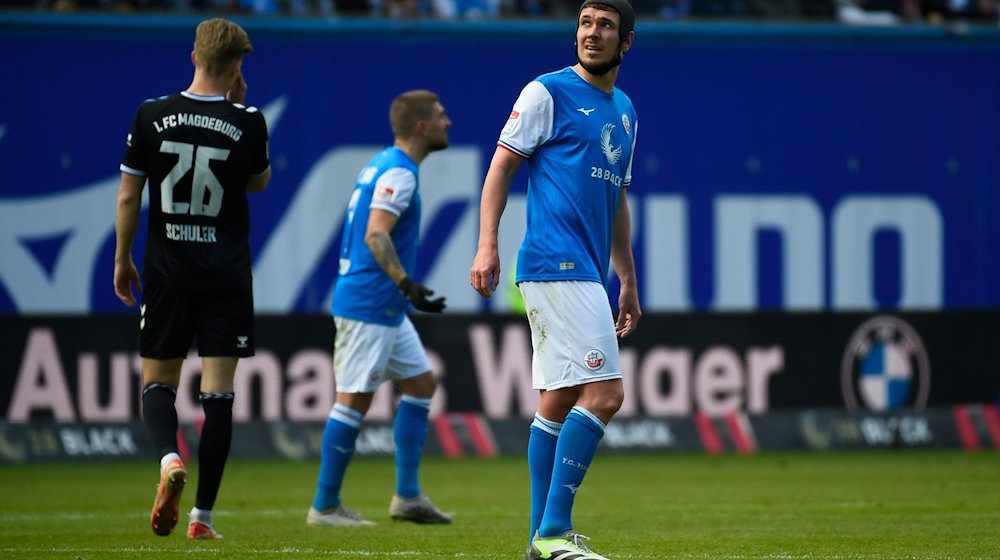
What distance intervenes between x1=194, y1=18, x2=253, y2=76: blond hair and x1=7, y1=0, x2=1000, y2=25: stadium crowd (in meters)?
8.24

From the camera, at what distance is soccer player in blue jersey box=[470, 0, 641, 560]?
6.61 m

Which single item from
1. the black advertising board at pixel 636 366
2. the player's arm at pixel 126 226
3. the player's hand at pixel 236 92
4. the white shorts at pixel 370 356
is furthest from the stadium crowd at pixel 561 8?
the player's arm at pixel 126 226

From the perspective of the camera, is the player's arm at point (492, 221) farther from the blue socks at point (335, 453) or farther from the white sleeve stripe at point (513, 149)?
the blue socks at point (335, 453)

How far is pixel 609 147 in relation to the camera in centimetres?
685

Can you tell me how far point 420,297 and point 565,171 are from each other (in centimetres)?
220

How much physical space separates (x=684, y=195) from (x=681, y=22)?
1.78m

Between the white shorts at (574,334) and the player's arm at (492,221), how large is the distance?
27cm

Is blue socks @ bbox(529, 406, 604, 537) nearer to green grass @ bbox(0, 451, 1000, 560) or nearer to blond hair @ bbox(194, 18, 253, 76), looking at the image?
green grass @ bbox(0, 451, 1000, 560)

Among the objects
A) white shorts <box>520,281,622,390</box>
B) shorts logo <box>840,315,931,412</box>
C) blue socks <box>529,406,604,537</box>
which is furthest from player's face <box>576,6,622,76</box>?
shorts logo <box>840,315,931,412</box>

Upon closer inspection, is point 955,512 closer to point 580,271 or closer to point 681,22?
point 580,271

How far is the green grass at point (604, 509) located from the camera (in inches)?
296

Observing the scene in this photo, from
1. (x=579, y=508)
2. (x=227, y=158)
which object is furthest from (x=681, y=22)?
(x=227, y=158)

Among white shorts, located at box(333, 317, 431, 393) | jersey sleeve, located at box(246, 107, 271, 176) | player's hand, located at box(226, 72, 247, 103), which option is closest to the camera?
jersey sleeve, located at box(246, 107, 271, 176)

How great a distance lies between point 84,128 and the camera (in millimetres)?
15594
